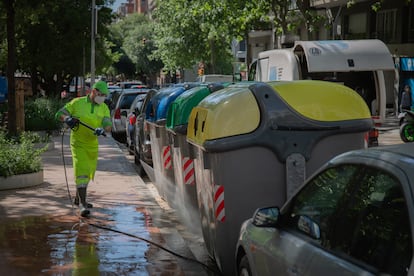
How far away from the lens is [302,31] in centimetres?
4162

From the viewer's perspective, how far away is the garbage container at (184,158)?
766 centimetres

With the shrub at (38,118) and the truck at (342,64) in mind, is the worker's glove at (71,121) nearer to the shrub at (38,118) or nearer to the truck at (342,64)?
the truck at (342,64)

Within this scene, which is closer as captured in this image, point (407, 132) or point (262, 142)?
A: point (262, 142)

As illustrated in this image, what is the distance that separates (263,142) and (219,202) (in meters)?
0.65

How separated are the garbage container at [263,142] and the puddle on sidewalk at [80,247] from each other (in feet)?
3.08

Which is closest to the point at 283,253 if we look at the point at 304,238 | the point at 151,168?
the point at 304,238

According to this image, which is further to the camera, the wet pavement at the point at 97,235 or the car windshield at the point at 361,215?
the wet pavement at the point at 97,235

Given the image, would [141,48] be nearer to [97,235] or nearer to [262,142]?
[97,235]

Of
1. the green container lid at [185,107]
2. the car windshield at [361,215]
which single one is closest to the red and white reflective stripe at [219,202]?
the car windshield at [361,215]

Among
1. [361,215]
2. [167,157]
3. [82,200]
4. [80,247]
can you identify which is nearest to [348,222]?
[361,215]

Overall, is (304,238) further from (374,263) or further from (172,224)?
(172,224)

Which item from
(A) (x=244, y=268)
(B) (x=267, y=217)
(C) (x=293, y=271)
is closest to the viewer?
(C) (x=293, y=271)

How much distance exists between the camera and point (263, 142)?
565 cm

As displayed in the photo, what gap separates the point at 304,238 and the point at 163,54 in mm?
46926
